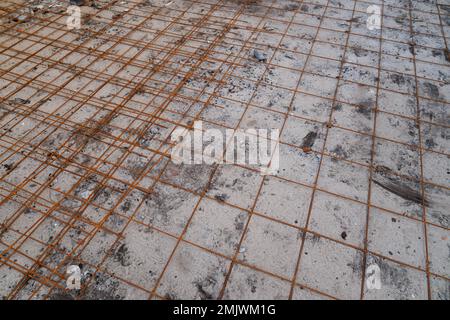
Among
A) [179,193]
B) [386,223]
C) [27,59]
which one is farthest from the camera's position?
[27,59]

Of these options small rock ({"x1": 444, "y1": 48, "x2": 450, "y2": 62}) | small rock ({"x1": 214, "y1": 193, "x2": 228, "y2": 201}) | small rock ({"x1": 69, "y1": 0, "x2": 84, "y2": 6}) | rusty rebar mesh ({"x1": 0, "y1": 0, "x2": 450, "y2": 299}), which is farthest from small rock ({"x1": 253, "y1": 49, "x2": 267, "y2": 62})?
small rock ({"x1": 69, "y1": 0, "x2": 84, "y2": 6})

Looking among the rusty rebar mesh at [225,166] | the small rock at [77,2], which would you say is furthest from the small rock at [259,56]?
the small rock at [77,2]

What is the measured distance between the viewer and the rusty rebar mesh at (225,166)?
6.62 ft

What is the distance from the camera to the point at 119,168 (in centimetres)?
257

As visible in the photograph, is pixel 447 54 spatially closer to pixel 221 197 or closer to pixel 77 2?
pixel 221 197

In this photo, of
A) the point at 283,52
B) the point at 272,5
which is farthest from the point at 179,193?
the point at 272,5

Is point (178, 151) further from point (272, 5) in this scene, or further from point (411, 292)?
point (272, 5)

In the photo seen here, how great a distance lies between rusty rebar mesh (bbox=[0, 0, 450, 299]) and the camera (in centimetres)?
202

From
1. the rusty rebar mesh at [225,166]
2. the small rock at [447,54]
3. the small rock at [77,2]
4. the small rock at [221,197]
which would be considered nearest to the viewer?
the rusty rebar mesh at [225,166]

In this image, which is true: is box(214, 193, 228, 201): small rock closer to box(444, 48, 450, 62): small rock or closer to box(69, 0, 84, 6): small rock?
box(444, 48, 450, 62): small rock

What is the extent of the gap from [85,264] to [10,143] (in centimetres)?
148

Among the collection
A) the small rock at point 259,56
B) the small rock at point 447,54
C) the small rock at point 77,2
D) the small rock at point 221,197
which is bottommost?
the small rock at point 221,197

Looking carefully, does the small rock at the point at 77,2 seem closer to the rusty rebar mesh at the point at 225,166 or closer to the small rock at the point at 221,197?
the rusty rebar mesh at the point at 225,166

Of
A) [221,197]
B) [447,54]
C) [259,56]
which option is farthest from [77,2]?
[447,54]
